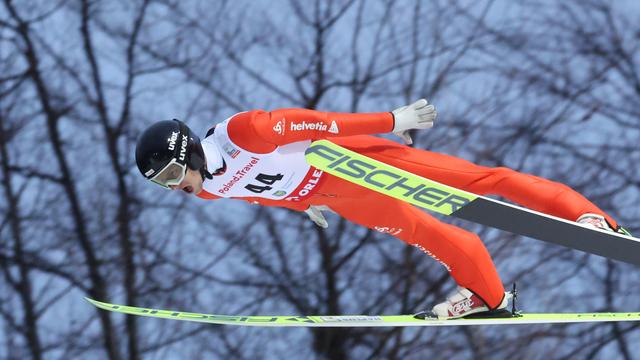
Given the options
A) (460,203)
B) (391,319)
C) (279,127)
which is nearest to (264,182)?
(279,127)

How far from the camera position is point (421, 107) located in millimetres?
4570

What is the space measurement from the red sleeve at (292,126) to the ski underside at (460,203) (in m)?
0.08

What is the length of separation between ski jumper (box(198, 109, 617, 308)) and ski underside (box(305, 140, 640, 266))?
15 centimetres

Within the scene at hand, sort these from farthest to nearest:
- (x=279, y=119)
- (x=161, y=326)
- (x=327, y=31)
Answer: (x=327, y=31), (x=161, y=326), (x=279, y=119)

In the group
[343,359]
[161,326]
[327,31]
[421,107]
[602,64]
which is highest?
[327,31]

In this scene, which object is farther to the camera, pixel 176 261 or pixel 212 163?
pixel 176 261

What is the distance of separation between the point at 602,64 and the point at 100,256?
557 centimetres

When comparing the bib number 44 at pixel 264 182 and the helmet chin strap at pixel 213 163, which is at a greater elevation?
the helmet chin strap at pixel 213 163

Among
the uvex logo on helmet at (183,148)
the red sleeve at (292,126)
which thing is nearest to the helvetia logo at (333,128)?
the red sleeve at (292,126)

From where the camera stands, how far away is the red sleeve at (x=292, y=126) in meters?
4.37

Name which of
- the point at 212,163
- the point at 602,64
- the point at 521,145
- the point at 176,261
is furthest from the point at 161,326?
the point at 602,64

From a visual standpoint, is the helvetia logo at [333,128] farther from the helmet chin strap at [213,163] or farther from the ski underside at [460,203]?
the helmet chin strap at [213,163]

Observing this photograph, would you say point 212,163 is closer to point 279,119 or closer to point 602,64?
point 279,119

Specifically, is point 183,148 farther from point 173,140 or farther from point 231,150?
point 231,150
